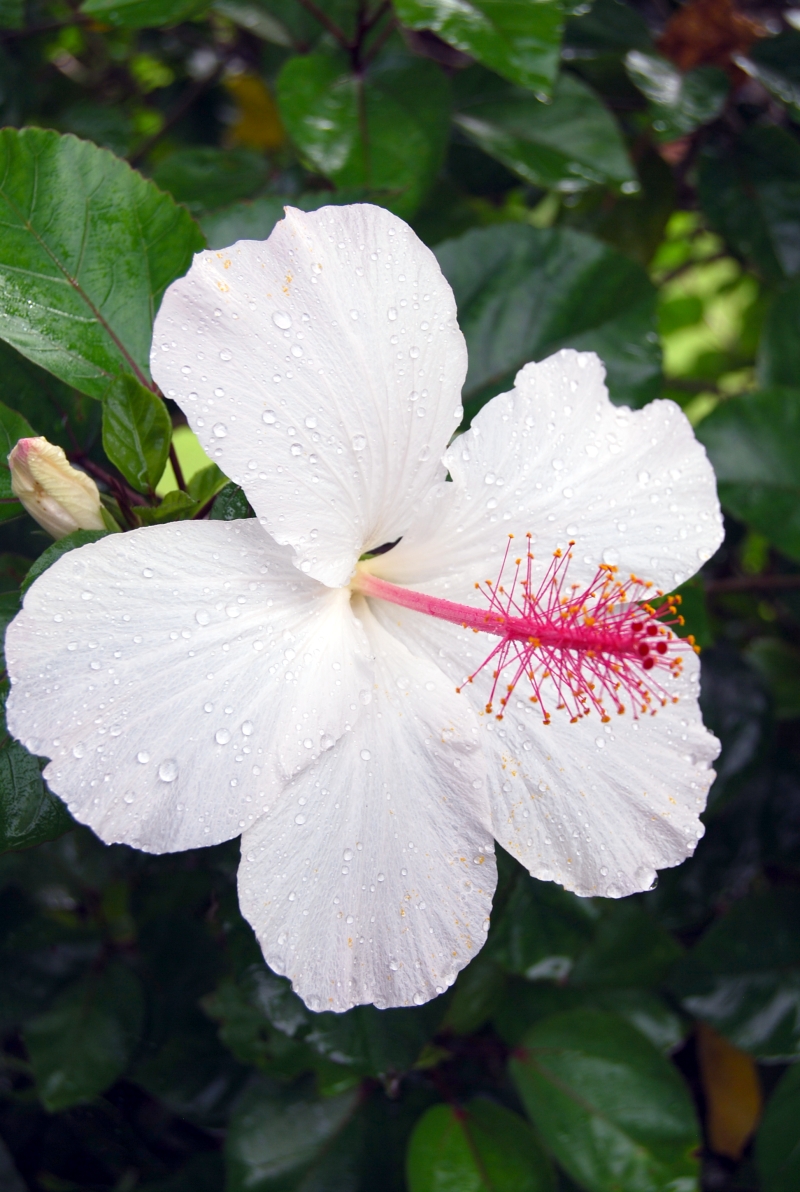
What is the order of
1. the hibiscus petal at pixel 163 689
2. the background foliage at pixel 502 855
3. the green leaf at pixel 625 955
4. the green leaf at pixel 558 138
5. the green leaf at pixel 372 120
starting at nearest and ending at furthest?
the hibiscus petal at pixel 163 689 < the background foliage at pixel 502 855 < the green leaf at pixel 372 120 < the green leaf at pixel 558 138 < the green leaf at pixel 625 955

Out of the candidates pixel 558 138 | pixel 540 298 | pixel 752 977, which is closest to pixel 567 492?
pixel 540 298

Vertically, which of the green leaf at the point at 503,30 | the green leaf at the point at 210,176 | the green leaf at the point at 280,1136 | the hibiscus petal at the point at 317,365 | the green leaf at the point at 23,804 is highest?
the green leaf at the point at 503,30

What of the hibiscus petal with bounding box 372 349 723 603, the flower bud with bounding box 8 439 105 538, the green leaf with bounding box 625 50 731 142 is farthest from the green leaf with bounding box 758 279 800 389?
the flower bud with bounding box 8 439 105 538

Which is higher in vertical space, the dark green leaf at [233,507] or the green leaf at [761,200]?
the green leaf at [761,200]

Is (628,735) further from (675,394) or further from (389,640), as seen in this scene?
(675,394)

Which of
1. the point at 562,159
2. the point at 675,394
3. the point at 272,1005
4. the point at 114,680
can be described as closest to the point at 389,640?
the point at 114,680

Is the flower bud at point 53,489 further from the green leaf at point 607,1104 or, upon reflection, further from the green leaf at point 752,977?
the green leaf at point 752,977

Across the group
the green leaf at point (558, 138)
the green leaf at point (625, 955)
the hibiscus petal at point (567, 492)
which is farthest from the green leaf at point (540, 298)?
the green leaf at point (625, 955)
